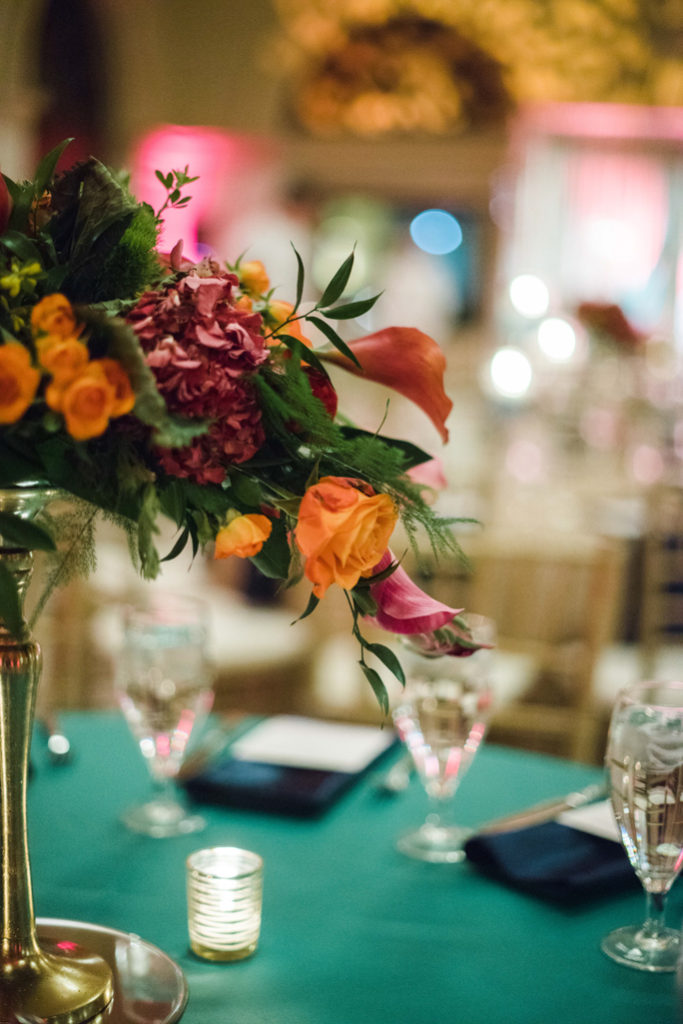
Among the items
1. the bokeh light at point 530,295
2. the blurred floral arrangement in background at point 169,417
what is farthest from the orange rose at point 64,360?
the bokeh light at point 530,295

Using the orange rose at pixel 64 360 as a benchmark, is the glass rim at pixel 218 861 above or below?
below

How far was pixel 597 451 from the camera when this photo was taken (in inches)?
258

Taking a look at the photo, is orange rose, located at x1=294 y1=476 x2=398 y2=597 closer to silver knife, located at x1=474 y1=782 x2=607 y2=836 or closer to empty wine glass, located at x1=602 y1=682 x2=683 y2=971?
empty wine glass, located at x1=602 y1=682 x2=683 y2=971

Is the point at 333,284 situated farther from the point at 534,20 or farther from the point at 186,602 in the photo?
the point at 534,20

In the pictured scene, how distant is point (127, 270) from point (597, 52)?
715cm

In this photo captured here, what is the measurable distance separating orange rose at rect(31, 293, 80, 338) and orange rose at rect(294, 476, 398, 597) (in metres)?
0.17

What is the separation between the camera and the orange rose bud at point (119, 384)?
0.64 m

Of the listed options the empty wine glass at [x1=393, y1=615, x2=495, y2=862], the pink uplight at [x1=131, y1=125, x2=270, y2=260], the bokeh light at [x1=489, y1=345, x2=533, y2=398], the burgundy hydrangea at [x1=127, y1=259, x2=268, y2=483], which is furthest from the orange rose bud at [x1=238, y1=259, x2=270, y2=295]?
the pink uplight at [x1=131, y1=125, x2=270, y2=260]

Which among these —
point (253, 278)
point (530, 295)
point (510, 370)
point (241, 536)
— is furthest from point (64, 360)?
point (530, 295)

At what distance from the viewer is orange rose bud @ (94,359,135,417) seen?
2.09 ft

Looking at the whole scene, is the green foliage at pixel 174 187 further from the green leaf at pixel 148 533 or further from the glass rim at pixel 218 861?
the glass rim at pixel 218 861

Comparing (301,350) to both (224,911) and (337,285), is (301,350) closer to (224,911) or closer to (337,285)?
(337,285)

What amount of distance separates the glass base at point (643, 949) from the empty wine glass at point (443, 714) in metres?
A: 0.20

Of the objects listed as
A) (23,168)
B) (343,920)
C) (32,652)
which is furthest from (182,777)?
(23,168)
